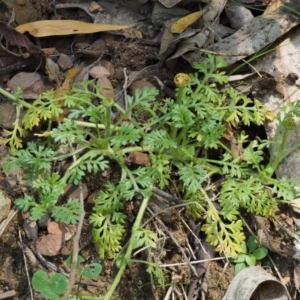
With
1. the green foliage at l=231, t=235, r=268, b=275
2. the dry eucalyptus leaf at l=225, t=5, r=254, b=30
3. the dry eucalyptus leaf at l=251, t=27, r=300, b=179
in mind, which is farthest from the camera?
the dry eucalyptus leaf at l=225, t=5, r=254, b=30

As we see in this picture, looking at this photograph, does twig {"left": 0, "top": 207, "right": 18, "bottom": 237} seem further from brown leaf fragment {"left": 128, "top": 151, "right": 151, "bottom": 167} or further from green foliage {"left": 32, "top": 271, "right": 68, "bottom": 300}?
brown leaf fragment {"left": 128, "top": 151, "right": 151, "bottom": 167}

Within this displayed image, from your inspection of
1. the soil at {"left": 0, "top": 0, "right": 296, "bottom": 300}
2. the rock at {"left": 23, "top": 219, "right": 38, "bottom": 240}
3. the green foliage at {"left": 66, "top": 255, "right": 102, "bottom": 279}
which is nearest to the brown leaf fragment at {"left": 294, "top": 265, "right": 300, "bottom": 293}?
the soil at {"left": 0, "top": 0, "right": 296, "bottom": 300}

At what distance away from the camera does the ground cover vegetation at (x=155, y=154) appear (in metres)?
2.49

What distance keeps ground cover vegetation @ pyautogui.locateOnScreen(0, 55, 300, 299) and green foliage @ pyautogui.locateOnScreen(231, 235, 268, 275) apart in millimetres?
30

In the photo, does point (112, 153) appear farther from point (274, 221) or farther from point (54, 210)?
point (274, 221)

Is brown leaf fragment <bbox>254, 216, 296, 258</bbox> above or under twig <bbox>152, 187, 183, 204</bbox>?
under

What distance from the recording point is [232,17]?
10.3ft

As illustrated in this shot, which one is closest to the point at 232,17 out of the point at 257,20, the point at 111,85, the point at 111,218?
the point at 257,20

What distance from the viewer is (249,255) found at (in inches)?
104

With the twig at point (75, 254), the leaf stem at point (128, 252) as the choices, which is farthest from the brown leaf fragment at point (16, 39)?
the leaf stem at point (128, 252)

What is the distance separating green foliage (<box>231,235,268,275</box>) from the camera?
2.60 m

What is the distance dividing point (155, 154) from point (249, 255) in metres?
0.64

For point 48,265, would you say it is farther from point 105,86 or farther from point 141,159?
point 105,86

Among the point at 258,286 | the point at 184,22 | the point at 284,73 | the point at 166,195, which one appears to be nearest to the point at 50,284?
the point at 166,195
